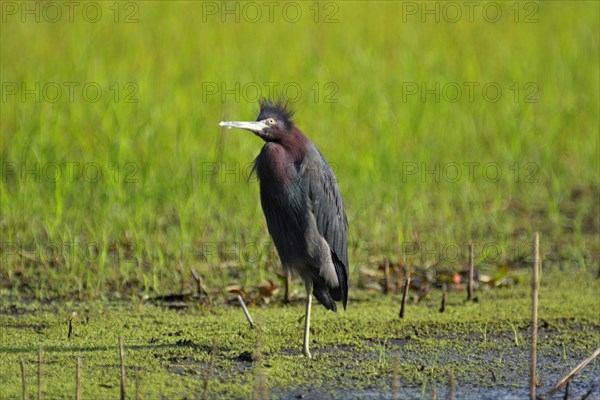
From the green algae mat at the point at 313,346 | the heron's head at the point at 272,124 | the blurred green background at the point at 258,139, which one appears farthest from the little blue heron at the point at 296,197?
the blurred green background at the point at 258,139

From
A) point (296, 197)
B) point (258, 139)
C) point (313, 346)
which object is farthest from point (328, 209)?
point (258, 139)

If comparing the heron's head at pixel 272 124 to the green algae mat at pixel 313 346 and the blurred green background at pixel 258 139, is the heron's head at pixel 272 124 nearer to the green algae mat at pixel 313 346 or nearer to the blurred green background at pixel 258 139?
the green algae mat at pixel 313 346

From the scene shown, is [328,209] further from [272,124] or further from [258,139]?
[258,139]

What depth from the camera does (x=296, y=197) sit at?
5520mm

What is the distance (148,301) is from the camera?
21.0 ft

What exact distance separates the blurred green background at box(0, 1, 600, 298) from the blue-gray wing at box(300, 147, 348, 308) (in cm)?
111

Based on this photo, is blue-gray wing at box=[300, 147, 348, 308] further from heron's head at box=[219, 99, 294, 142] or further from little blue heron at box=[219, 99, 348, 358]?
heron's head at box=[219, 99, 294, 142]

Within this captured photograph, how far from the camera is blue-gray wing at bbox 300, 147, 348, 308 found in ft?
18.2

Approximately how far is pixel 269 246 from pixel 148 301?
0.91m

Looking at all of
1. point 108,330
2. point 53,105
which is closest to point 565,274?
point 108,330

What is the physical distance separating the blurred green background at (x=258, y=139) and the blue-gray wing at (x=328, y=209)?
1.11m

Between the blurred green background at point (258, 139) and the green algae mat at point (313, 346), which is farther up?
the blurred green background at point (258, 139)

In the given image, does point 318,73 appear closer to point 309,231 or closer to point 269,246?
point 269,246

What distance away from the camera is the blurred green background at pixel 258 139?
6.91 metres
